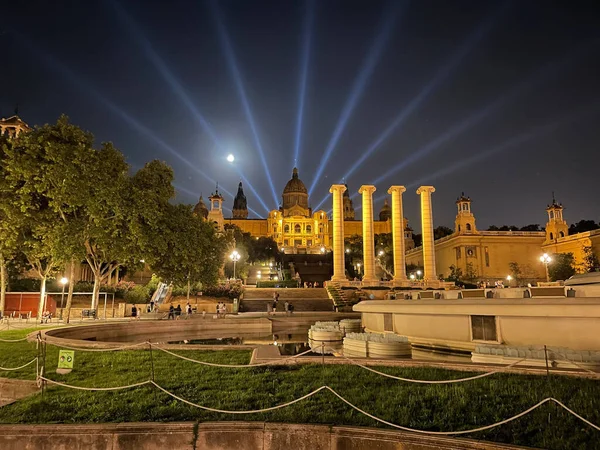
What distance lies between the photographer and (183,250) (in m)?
29.0

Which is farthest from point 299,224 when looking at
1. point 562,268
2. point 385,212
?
point 562,268

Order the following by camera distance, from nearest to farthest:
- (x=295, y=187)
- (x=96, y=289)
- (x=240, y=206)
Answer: (x=96, y=289) → (x=295, y=187) → (x=240, y=206)

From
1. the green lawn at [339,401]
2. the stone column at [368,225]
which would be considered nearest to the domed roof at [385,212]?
the stone column at [368,225]

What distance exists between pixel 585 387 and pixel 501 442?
11.9 feet

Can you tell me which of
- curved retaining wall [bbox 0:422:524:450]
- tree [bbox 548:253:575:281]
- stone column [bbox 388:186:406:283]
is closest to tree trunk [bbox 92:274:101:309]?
curved retaining wall [bbox 0:422:524:450]

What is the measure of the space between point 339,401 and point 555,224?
89.6 meters

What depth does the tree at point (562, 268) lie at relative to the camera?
218 ft

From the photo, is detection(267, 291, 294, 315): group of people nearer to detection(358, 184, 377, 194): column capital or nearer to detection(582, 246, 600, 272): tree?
detection(358, 184, 377, 194): column capital

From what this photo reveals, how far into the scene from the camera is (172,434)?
7629 mm

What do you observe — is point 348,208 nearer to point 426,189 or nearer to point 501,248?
point 501,248

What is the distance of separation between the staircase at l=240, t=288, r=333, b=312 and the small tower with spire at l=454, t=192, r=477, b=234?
50.0 meters

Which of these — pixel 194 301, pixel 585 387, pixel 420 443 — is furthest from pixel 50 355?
pixel 194 301

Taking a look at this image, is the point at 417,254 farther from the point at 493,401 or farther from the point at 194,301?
the point at 493,401

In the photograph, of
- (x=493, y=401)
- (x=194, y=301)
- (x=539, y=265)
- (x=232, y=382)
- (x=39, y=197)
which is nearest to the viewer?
(x=493, y=401)
